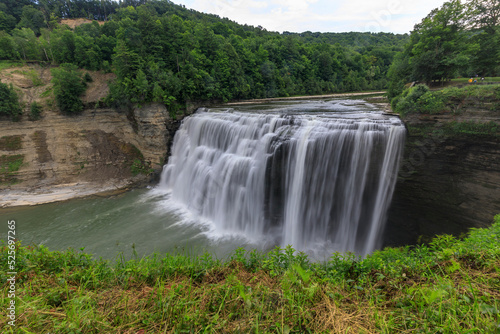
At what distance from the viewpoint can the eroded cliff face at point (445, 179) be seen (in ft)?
25.1

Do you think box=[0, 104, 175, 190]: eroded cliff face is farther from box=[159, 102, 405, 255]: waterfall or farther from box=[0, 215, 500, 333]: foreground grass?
box=[0, 215, 500, 333]: foreground grass

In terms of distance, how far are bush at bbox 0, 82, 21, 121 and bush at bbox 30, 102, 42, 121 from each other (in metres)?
0.79

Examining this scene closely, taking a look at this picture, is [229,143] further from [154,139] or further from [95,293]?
[95,293]

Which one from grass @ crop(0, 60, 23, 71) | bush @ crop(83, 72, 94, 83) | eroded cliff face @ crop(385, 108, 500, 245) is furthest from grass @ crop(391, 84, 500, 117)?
grass @ crop(0, 60, 23, 71)

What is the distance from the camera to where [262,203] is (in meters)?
11.3

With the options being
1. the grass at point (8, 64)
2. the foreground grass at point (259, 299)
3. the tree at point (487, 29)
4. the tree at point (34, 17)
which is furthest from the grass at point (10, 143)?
the tree at point (34, 17)

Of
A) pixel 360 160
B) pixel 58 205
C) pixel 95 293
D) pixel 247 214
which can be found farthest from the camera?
pixel 58 205

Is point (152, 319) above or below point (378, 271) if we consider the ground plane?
above

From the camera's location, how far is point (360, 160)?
9.27 meters

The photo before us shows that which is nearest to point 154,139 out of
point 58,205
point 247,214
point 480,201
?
point 58,205

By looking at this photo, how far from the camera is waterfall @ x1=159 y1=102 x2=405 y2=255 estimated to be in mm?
9266

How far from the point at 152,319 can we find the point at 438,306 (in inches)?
133

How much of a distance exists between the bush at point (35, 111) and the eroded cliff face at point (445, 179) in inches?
1009

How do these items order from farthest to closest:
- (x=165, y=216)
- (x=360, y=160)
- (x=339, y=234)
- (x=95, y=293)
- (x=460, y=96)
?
(x=165, y=216)
(x=339, y=234)
(x=360, y=160)
(x=460, y=96)
(x=95, y=293)
